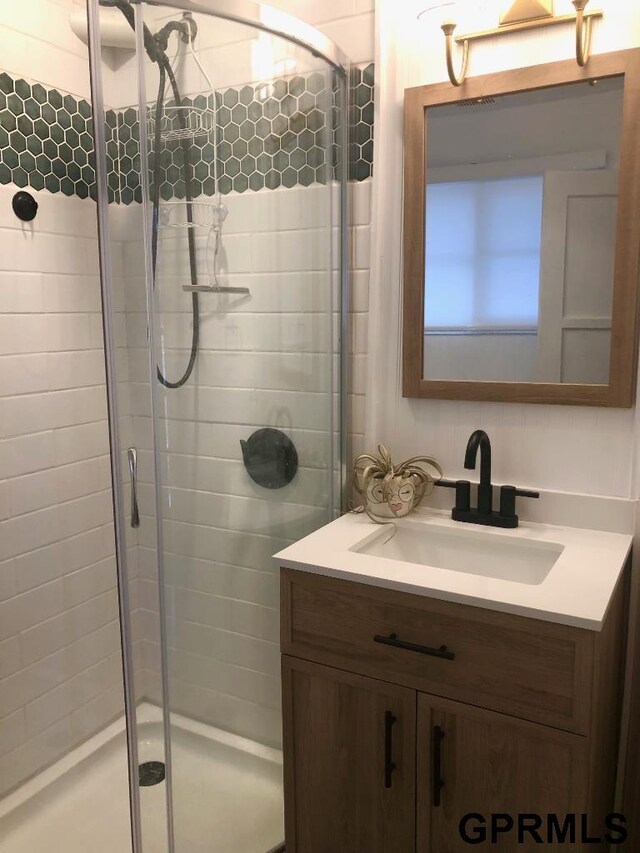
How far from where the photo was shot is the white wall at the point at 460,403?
1594mm

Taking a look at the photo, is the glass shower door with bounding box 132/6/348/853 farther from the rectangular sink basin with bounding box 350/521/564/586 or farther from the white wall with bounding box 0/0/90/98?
the white wall with bounding box 0/0/90/98

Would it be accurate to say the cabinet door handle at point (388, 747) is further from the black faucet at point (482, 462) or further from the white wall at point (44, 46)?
the white wall at point (44, 46)

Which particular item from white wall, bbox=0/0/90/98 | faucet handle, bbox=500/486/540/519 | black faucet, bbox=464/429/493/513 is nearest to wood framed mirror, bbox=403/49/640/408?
black faucet, bbox=464/429/493/513

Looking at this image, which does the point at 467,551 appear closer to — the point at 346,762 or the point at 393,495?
the point at 393,495

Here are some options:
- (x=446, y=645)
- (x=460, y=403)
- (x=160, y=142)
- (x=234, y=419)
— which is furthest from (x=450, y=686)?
(x=160, y=142)

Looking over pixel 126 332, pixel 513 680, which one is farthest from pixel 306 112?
pixel 513 680

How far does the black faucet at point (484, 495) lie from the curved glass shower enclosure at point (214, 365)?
376 mm

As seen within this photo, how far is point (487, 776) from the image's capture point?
4.48ft

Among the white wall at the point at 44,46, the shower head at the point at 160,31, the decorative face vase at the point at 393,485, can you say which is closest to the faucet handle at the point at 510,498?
the decorative face vase at the point at 393,485

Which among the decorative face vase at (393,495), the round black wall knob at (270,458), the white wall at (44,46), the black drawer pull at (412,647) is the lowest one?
the black drawer pull at (412,647)

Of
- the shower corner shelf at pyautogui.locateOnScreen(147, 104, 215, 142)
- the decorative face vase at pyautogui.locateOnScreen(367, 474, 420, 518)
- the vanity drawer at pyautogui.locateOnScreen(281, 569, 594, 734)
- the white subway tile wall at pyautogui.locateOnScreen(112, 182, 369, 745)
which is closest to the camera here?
the vanity drawer at pyautogui.locateOnScreen(281, 569, 594, 734)

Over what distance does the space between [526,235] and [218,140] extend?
0.75m

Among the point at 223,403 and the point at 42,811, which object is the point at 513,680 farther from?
the point at 42,811

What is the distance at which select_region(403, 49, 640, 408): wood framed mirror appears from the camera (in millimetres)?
1535
